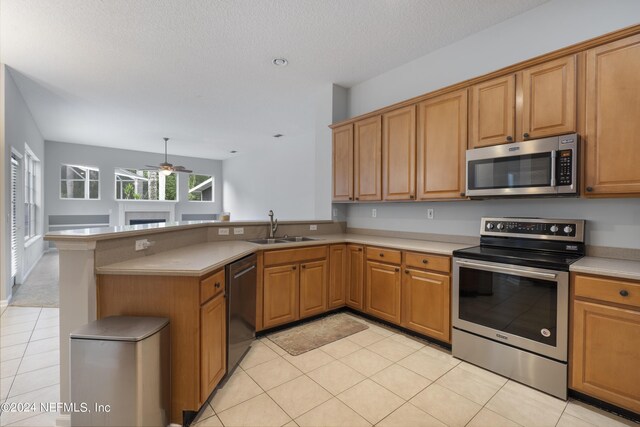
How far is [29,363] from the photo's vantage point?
242 centimetres

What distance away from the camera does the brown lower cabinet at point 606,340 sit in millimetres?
1753

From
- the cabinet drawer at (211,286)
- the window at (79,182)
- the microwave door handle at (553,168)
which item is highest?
the window at (79,182)

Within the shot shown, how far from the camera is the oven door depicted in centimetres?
201

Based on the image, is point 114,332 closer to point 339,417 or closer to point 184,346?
point 184,346

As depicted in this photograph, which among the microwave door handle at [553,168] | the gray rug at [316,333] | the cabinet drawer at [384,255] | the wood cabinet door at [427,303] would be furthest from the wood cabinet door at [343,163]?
the microwave door handle at [553,168]

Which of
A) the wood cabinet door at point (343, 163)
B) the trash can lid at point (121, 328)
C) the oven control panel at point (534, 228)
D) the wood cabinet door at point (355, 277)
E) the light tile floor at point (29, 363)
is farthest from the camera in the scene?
the wood cabinet door at point (343, 163)

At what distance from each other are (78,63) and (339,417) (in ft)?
15.4

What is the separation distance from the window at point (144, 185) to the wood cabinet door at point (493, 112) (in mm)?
9141

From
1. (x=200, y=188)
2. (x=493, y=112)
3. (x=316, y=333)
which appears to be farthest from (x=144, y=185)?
(x=493, y=112)

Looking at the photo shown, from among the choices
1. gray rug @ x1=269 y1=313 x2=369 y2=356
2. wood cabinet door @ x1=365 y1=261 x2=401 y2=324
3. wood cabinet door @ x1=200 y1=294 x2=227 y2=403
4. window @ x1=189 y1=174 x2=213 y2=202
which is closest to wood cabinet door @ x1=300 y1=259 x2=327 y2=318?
gray rug @ x1=269 y1=313 x2=369 y2=356

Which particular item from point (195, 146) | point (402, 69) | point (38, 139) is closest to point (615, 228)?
point (402, 69)

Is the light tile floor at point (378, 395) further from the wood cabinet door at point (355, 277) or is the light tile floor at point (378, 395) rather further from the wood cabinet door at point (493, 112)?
the wood cabinet door at point (493, 112)

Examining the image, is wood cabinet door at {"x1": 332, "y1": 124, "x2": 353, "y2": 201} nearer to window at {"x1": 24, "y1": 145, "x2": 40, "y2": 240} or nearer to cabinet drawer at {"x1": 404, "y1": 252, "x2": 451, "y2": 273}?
cabinet drawer at {"x1": 404, "y1": 252, "x2": 451, "y2": 273}

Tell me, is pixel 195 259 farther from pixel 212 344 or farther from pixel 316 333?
pixel 316 333
